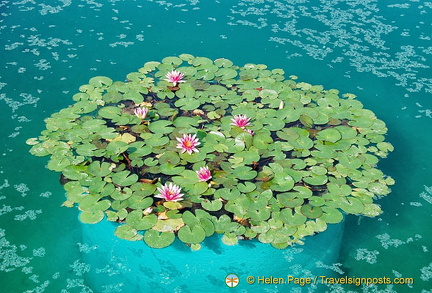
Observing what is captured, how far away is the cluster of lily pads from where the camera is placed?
257 cm

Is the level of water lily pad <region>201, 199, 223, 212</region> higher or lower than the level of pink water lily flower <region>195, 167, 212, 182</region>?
lower

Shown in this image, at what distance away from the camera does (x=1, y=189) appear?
3.16m

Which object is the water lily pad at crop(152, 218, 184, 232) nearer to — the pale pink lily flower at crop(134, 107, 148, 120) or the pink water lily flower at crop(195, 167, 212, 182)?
the pink water lily flower at crop(195, 167, 212, 182)

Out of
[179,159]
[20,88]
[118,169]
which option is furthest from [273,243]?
[20,88]

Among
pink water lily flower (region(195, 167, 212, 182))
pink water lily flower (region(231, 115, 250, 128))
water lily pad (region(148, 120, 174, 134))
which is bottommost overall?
water lily pad (region(148, 120, 174, 134))

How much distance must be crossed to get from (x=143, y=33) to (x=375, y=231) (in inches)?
121

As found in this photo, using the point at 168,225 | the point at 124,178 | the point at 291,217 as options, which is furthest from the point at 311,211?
the point at 124,178

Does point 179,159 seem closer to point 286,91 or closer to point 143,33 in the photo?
point 286,91

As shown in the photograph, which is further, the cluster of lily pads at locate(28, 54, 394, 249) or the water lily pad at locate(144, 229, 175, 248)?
the cluster of lily pads at locate(28, 54, 394, 249)

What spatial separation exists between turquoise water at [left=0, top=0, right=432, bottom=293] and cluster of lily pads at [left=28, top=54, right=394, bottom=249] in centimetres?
30

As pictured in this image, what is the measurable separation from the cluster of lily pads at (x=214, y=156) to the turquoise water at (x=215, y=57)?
30 cm

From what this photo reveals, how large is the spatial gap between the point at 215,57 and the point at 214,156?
1774mm

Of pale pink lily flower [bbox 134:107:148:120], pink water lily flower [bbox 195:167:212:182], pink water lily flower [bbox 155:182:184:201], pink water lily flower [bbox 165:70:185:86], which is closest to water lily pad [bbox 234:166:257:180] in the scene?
pink water lily flower [bbox 195:167:212:182]

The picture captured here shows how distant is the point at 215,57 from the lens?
4.47 m
